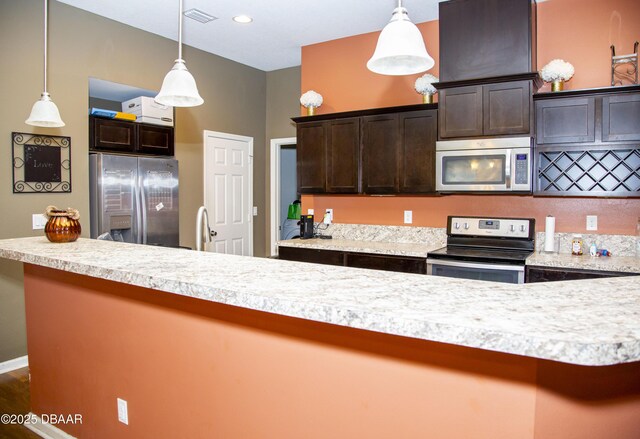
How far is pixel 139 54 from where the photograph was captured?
4449mm

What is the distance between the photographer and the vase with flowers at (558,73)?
11.1ft

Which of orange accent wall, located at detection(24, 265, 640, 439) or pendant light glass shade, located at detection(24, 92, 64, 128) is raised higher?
pendant light glass shade, located at detection(24, 92, 64, 128)

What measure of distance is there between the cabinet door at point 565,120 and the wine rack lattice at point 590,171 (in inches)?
5.2

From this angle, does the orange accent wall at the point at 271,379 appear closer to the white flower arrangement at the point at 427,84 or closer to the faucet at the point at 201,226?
the faucet at the point at 201,226

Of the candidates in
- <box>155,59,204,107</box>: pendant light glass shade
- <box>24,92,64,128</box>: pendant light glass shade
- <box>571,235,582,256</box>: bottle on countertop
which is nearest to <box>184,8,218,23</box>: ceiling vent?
<box>24,92,64,128</box>: pendant light glass shade

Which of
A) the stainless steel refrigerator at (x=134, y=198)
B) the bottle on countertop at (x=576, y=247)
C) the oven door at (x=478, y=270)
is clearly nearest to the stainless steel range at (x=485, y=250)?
the oven door at (x=478, y=270)

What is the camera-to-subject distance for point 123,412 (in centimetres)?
210

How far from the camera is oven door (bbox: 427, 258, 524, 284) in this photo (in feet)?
10.6

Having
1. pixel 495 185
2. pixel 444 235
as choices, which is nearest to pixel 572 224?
pixel 495 185

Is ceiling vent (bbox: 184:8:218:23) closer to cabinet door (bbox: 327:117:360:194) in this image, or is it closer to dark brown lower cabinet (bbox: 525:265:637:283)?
cabinet door (bbox: 327:117:360:194)

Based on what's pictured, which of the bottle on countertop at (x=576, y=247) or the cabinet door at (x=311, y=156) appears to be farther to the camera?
the cabinet door at (x=311, y=156)

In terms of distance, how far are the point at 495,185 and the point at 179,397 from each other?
9.18 ft

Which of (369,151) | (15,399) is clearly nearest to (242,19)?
(369,151)

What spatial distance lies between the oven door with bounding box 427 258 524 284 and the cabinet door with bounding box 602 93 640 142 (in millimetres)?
→ 1152
